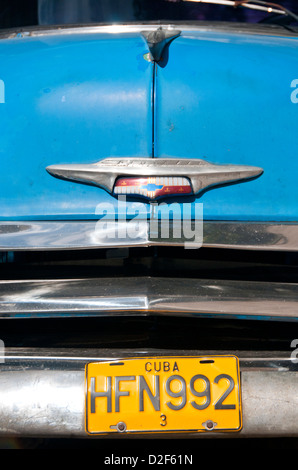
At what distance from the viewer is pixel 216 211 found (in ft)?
6.46

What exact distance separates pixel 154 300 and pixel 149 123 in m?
0.58

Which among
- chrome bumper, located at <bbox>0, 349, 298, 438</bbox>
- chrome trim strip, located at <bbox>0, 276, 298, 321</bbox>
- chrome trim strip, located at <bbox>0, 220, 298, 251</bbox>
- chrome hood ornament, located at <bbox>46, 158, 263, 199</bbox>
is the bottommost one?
chrome bumper, located at <bbox>0, 349, 298, 438</bbox>

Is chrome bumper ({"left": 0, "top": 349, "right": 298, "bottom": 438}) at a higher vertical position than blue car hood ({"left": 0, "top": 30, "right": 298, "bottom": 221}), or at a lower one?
lower

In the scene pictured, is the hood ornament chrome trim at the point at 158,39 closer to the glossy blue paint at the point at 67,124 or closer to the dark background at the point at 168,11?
the glossy blue paint at the point at 67,124

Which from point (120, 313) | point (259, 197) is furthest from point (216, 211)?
point (120, 313)

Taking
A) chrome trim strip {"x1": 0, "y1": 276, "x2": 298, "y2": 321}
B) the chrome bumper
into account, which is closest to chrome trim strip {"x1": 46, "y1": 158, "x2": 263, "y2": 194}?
chrome trim strip {"x1": 0, "y1": 276, "x2": 298, "y2": 321}

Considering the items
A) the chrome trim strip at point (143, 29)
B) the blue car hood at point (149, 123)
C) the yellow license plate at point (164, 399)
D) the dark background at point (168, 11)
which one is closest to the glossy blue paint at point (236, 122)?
the blue car hood at point (149, 123)

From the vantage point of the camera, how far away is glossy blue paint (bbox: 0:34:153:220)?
200 centimetres

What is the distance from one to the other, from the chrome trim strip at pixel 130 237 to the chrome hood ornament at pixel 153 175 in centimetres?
11

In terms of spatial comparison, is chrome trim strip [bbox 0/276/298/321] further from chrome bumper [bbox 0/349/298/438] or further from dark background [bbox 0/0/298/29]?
dark background [bbox 0/0/298/29]

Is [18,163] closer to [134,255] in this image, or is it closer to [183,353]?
[134,255]

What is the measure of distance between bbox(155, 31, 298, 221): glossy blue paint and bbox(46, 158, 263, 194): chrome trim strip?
27 millimetres

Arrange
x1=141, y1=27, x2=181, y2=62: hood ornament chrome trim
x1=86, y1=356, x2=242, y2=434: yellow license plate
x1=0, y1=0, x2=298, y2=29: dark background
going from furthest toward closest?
x1=0, y1=0, x2=298, y2=29: dark background → x1=141, y1=27, x2=181, y2=62: hood ornament chrome trim → x1=86, y1=356, x2=242, y2=434: yellow license plate
